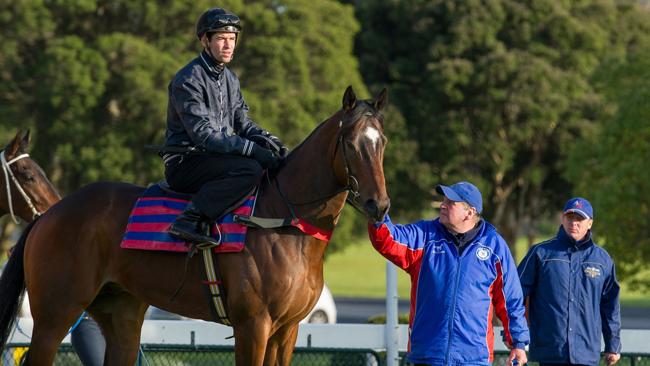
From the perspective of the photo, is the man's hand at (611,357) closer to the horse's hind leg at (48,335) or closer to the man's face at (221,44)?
the man's face at (221,44)

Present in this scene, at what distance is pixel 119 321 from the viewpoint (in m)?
7.62

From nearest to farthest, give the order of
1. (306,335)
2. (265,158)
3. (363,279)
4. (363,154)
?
(363,154), (265,158), (306,335), (363,279)

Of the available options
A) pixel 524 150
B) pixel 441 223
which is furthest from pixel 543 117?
pixel 441 223

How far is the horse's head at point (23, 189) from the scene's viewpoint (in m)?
9.38

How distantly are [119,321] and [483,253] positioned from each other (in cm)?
268

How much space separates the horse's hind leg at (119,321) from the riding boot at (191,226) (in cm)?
97

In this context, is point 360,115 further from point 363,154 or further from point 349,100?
point 363,154

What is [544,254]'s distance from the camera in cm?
717

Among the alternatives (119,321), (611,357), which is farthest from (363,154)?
(119,321)

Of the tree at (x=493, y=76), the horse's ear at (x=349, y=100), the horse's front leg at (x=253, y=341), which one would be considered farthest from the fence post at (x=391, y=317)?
the tree at (x=493, y=76)

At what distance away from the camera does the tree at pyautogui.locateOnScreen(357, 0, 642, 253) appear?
3362cm

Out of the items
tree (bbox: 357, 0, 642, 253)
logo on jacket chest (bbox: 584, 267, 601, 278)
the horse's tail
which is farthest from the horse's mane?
tree (bbox: 357, 0, 642, 253)

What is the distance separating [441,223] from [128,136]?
21866 mm

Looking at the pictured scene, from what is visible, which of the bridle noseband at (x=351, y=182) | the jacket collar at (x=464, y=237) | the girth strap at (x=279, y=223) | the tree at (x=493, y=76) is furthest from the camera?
the tree at (x=493, y=76)
